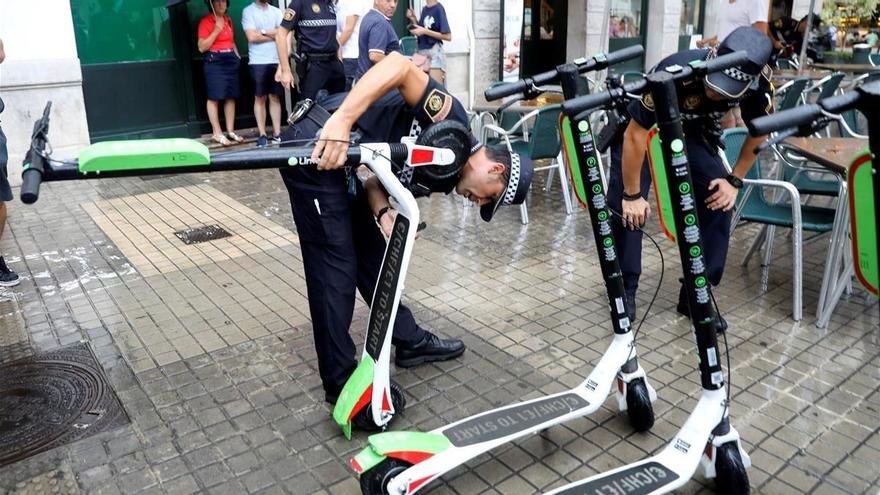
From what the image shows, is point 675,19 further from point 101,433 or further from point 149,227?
point 101,433

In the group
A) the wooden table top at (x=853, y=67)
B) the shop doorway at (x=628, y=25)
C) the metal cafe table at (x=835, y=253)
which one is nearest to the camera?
the metal cafe table at (x=835, y=253)

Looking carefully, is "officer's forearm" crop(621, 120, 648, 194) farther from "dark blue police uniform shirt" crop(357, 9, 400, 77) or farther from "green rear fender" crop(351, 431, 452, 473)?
"dark blue police uniform shirt" crop(357, 9, 400, 77)

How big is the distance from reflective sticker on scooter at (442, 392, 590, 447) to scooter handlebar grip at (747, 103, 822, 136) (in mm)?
1551

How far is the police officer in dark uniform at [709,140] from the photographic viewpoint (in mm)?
3377

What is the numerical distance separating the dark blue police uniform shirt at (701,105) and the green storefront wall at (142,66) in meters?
6.96

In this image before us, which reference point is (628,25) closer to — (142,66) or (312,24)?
(312,24)

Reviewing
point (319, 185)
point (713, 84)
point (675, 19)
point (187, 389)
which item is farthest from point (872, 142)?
point (675, 19)

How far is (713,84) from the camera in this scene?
3348 millimetres

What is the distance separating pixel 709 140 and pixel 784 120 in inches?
88.5

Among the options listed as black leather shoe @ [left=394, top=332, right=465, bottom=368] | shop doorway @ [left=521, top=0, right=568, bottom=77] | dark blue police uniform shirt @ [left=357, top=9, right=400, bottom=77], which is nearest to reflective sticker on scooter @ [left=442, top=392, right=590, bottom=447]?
black leather shoe @ [left=394, top=332, right=465, bottom=368]

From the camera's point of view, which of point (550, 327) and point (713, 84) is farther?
point (550, 327)

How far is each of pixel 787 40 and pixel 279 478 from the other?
14050 mm

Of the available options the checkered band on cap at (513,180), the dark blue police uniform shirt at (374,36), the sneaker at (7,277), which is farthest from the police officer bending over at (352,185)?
the dark blue police uniform shirt at (374,36)

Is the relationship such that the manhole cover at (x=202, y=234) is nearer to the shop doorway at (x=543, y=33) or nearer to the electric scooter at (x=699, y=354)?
the electric scooter at (x=699, y=354)
